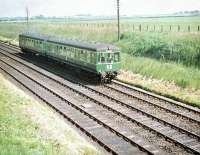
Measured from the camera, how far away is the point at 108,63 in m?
25.7

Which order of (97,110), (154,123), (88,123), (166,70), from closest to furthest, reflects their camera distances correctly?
(154,123), (88,123), (97,110), (166,70)

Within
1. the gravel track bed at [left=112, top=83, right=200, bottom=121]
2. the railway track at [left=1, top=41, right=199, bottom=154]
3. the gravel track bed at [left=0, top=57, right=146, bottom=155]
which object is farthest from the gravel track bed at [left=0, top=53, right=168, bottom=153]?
the gravel track bed at [left=112, top=83, right=200, bottom=121]

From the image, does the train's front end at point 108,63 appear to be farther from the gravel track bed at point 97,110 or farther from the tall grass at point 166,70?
the tall grass at point 166,70

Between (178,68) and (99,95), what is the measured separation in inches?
308

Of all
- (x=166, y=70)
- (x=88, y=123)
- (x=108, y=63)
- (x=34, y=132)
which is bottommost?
(x=88, y=123)

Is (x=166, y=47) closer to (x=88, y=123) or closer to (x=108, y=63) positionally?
(x=108, y=63)

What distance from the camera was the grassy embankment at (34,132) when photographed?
11703 millimetres

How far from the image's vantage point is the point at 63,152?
479 inches

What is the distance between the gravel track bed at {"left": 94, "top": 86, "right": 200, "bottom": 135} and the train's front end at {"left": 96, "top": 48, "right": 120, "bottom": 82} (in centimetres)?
211

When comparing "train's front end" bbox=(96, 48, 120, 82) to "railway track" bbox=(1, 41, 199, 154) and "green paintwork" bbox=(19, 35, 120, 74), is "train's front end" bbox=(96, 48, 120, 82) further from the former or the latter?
"railway track" bbox=(1, 41, 199, 154)

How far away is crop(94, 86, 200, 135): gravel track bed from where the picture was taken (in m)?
16.5

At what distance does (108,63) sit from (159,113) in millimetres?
8146

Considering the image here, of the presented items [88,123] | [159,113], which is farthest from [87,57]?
[88,123]

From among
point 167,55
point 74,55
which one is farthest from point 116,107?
point 167,55
